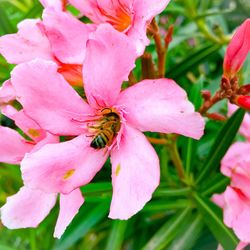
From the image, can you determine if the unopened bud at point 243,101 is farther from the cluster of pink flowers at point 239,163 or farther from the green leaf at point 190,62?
the green leaf at point 190,62

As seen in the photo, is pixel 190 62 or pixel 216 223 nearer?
pixel 216 223

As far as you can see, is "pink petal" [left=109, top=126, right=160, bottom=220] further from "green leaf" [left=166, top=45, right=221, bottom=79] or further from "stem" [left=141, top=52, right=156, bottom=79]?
"green leaf" [left=166, top=45, right=221, bottom=79]

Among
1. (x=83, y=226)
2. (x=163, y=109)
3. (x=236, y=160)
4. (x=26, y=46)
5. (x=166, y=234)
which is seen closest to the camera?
(x=163, y=109)

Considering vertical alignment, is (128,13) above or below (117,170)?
above

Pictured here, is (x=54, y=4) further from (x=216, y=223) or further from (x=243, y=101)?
(x=216, y=223)

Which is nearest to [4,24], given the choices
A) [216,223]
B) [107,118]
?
[107,118]

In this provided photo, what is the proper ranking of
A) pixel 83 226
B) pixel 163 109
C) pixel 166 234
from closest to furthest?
pixel 163 109
pixel 166 234
pixel 83 226

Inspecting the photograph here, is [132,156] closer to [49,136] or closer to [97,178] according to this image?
[49,136]
